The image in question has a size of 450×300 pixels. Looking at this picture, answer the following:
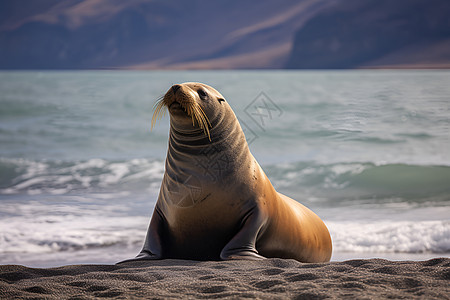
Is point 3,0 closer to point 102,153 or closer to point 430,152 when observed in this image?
point 102,153

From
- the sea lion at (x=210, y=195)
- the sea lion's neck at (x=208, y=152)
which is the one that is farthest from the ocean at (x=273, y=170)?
the sea lion's neck at (x=208, y=152)

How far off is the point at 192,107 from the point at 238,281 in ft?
4.48

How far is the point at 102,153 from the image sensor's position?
14.8 meters

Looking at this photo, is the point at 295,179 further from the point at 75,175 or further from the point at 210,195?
the point at 210,195

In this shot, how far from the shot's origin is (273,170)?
1201 cm

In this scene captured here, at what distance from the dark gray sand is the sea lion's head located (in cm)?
102

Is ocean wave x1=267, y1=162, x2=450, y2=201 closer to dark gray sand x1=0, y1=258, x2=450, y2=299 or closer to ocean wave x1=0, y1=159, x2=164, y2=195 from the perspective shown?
ocean wave x1=0, y1=159, x2=164, y2=195

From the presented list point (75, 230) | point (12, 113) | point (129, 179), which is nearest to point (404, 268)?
point (75, 230)

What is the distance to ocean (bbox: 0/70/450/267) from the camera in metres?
6.51

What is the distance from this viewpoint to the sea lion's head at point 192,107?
4.13m

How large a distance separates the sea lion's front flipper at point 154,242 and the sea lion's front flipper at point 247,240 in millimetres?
519

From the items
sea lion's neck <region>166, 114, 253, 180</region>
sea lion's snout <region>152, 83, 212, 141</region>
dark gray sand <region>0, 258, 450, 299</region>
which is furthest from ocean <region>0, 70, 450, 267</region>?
sea lion's snout <region>152, 83, 212, 141</region>

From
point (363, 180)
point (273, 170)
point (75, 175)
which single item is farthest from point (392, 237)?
point (75, 175)

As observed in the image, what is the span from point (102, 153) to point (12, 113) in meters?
7.86
